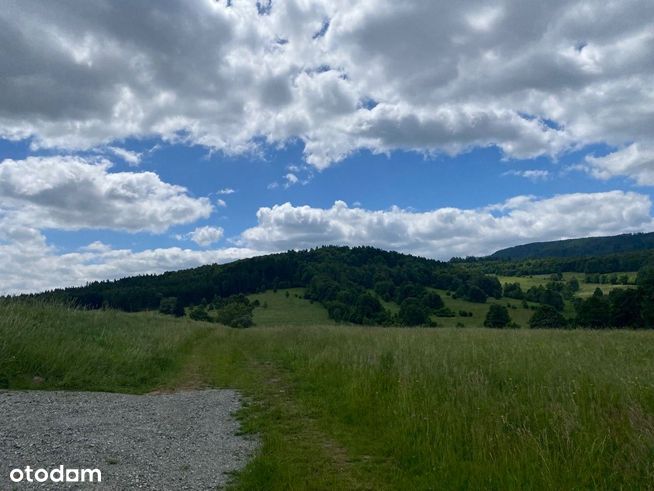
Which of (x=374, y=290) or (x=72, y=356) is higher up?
(x=72, y=356)

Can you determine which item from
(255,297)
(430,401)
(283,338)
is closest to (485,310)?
(255,297)

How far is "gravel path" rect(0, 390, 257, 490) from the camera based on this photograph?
6184 millimetres

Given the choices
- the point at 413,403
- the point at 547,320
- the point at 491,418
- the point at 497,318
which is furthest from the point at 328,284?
the point at 491,418

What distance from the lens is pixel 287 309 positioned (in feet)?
330

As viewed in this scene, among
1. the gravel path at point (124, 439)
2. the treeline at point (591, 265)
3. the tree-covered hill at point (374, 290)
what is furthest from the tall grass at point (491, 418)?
the treeline at point (591, 265)

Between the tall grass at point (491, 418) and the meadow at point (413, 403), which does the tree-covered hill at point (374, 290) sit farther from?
the tall grass at point (491, 418)

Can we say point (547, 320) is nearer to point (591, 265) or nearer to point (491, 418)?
point (491, 418)

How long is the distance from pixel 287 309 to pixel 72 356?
8711 centimetres

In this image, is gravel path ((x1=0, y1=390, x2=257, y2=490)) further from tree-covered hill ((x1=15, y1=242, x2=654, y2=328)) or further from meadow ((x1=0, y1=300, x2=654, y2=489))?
tree-covered hill ((x1=15, y1=242, x2=654, y2=328))

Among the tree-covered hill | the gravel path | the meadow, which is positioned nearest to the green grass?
the tree-covered hill

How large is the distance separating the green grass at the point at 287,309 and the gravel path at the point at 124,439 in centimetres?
6628

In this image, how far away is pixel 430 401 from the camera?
8.70 meters

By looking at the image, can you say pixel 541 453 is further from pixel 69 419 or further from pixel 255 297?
pixel 255 297

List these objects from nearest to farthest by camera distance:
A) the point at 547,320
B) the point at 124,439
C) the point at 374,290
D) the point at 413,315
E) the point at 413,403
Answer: the point at 124,439 → the point at 413,403 → the point at 547,320 → the point at 413,315 → the point at 374,290
